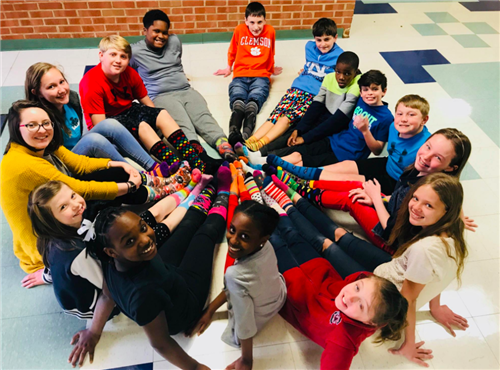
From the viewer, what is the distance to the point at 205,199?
7.53 feet

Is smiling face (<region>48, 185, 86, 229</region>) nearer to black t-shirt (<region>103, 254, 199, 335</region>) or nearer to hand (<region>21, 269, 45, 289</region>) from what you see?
black t-shirt (<region>103, 254, 199, 335</region>)

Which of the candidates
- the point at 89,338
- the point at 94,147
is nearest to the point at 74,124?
the point at 94,147

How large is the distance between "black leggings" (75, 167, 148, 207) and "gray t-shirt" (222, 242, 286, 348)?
0.99 metres

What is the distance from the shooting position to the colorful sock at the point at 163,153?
8.48 ft

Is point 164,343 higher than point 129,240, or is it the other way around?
point 129,240

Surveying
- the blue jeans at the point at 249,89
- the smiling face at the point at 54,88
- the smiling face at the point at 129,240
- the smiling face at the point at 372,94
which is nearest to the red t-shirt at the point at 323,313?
the smiling face at the point at 129,240

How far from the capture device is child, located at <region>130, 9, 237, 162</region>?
2.80 m

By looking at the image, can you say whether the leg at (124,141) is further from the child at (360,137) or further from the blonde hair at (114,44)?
the child at (360,137)

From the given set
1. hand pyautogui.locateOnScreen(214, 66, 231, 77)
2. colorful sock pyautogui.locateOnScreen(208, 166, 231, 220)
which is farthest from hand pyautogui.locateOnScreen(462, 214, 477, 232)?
hand pyautogui.locateOnScreen(214, 66, 231, 77)

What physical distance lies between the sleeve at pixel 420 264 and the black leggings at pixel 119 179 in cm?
150

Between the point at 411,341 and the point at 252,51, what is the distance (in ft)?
8.39

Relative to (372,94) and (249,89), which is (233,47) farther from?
(372,94)

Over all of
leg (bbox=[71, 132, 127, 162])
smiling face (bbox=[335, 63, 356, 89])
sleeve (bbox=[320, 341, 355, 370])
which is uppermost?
smiling face (bbox=[335, 63, 356, 89])

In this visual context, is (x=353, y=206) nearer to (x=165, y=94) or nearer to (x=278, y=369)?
(x=278, y=369)
